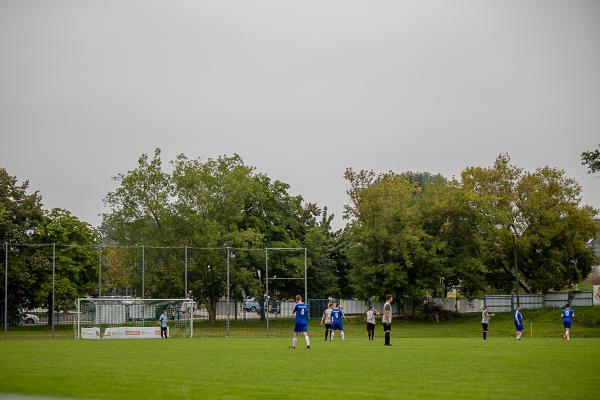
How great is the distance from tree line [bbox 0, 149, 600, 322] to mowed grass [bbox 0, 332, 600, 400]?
3667 centimetres

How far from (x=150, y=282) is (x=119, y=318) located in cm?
879

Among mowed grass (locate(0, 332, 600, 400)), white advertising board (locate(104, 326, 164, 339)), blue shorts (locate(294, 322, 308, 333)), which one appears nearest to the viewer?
mowed grass (locate(0, 332, 600, 400))

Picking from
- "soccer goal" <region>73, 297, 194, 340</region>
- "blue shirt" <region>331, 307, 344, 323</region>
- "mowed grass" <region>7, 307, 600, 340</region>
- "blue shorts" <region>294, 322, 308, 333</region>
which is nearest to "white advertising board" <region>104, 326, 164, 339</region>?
"soccer goal" <region>73, 297, 194, 340</region>

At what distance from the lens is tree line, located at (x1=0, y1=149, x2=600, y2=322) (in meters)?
61.0

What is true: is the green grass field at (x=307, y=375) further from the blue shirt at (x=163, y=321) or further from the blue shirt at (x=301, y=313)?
the blue shirt at (x=163, y=321)

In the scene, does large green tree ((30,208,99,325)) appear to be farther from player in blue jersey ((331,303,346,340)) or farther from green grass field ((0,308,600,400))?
green grass field ((0,308,600,400))

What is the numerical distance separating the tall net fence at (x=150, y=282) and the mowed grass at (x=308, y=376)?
25.7m

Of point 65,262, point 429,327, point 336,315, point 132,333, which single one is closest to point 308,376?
point 336,315

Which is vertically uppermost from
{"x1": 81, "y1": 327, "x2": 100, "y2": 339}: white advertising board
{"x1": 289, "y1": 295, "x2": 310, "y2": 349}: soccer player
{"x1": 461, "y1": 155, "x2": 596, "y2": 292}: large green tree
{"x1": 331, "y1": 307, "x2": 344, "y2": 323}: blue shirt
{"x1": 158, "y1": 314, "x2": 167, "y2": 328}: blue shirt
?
{"x1": 461, "y1": 155, "x2": 596, "y2": 292}: large green tree

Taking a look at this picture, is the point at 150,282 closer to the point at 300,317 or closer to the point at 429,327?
the point at 429,327

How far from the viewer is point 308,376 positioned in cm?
1705

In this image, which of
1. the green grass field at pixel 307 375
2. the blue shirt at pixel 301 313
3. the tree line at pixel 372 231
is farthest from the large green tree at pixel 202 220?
the green grass field at pixel 307 375

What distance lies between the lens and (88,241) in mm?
64750

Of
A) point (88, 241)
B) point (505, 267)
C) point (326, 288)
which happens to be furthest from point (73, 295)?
point (505, 267)
